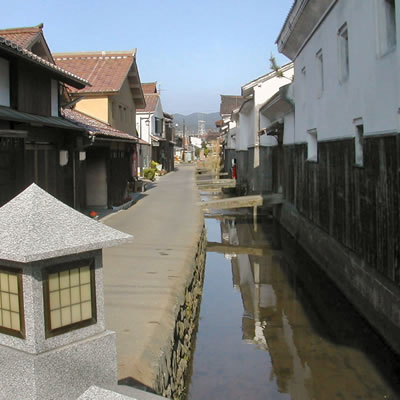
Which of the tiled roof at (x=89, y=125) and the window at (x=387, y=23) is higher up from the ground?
the window at (x=387, y=23)

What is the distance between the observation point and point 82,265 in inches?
152

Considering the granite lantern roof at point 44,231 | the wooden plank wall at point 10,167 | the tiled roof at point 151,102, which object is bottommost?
the granite lantern roof at point 44,231

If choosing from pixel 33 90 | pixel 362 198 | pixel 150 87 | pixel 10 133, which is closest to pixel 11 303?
pixel 10 133

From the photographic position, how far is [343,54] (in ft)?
38.3

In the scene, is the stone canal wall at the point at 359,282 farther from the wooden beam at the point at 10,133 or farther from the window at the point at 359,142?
the wooden beam at the point at 10,133

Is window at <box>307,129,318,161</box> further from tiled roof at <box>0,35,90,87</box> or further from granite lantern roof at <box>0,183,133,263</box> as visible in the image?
granite lantern roof at <box>0,183,133,263</box>

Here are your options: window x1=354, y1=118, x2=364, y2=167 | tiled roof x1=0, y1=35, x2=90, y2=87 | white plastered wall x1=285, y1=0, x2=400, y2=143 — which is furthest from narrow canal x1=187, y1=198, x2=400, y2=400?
tiled roof x1=0, y1=35, x2=90, y2=87

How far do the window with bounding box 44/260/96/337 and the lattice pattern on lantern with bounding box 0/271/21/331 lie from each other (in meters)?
0.21

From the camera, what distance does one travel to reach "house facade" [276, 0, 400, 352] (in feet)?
26.1

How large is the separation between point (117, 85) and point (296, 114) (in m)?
8.14

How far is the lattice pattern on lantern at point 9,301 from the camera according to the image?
3627 mm

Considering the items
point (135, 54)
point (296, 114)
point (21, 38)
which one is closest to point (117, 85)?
point (135, 54)

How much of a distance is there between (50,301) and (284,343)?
6.19 metres

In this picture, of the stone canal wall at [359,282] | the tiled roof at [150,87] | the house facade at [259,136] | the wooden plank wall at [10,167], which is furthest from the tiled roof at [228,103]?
the wooden plank wall at [10,167]
